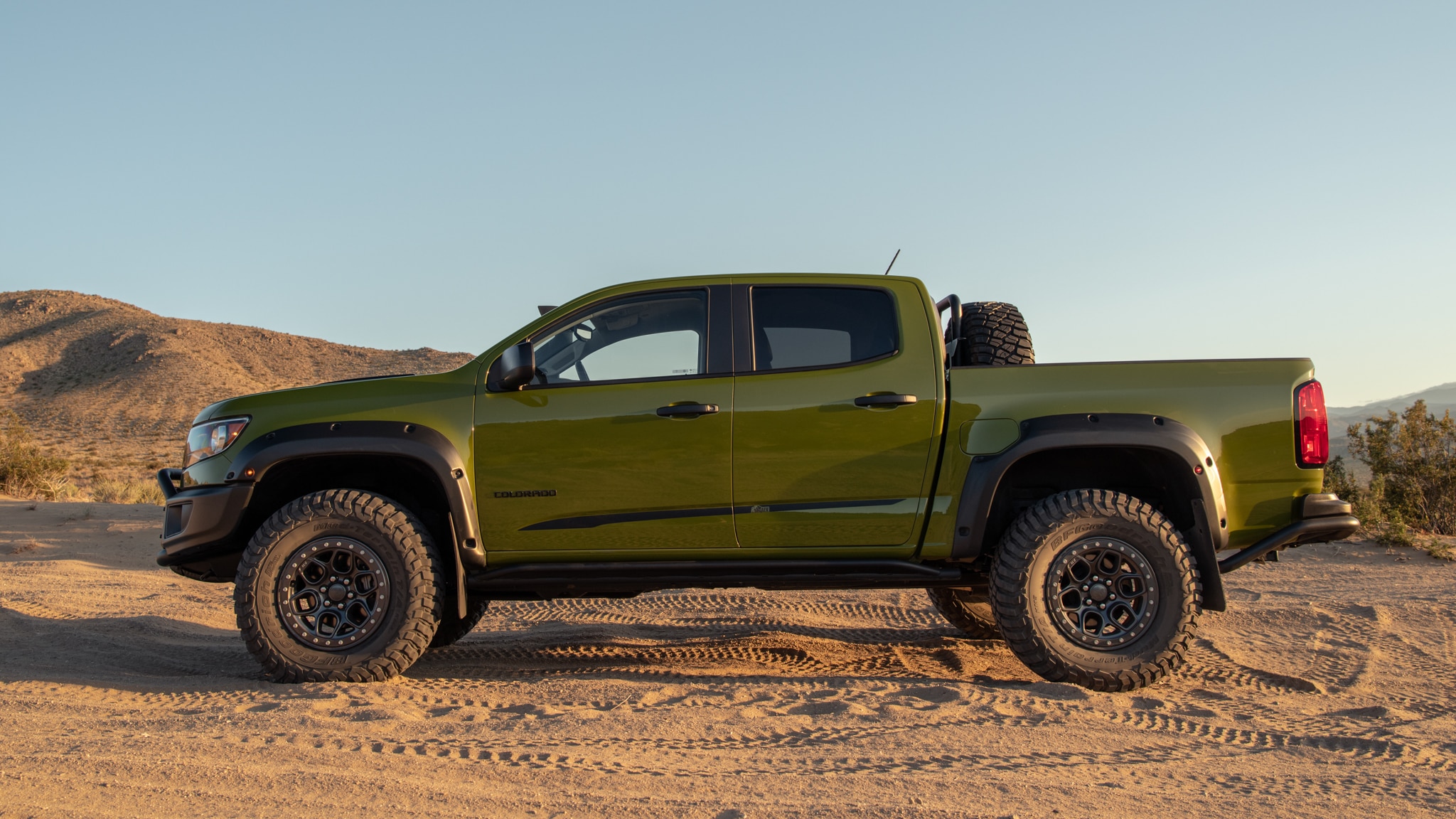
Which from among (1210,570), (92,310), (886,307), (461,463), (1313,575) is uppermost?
(92,310)

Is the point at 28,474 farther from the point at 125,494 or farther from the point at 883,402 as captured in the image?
the point at 883,402

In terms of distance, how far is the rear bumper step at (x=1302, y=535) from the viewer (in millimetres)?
4480

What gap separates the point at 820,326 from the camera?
4.98 m

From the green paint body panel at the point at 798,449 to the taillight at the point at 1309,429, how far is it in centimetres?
6

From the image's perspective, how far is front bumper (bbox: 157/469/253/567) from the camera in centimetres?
477

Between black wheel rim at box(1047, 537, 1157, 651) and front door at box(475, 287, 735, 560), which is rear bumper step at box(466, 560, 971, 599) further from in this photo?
black wheel rim at box(1047, 537, 1157, 651)

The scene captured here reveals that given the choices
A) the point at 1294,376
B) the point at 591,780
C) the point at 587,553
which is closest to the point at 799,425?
the point at 587,553

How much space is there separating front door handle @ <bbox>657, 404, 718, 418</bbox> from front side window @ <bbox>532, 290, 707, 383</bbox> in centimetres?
22

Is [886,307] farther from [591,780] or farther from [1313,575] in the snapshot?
[1313,575]

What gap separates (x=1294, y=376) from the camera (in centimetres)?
457

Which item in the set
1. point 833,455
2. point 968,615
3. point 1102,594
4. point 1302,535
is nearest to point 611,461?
point 833,455

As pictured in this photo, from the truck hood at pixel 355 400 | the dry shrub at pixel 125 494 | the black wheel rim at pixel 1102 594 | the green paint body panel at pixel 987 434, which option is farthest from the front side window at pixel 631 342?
the dry shrub at pixel 125 494

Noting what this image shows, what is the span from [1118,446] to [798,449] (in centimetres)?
150

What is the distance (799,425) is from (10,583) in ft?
23.7
